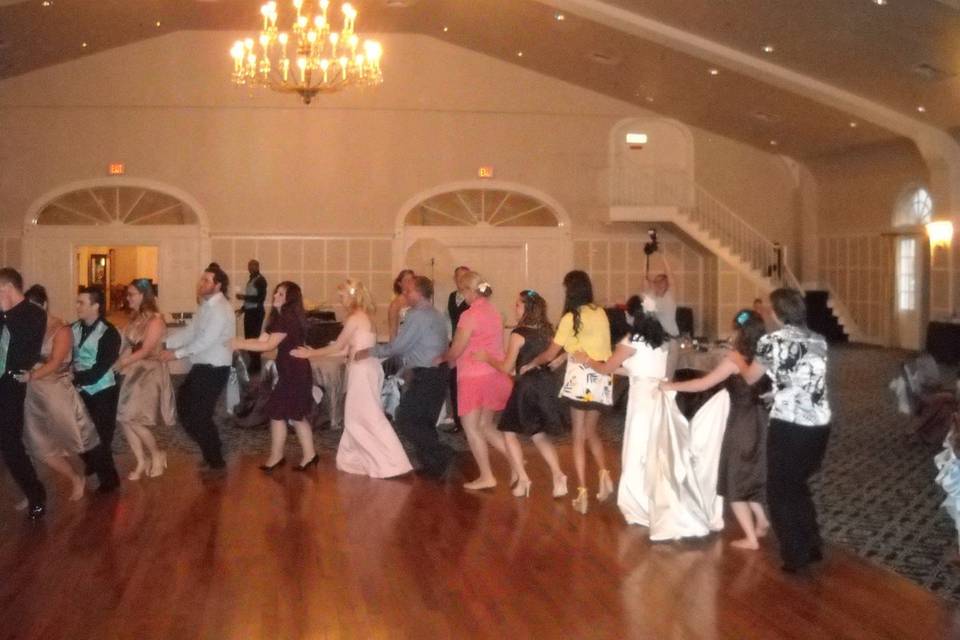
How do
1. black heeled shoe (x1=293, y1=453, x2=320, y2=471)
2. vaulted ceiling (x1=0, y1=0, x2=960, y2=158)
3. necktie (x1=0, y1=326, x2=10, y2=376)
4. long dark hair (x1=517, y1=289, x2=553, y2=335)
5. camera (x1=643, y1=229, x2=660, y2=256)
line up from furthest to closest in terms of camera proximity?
camera (x1=643, y1=229, x2=660, y2=256), vaulted ceiling (x1=0, y1=0, x2=960, y2=158), black heeled shoe (x1=293, y1=453, x2=320, y2=471), long dark hair (x1=517, y1=289, x2=553, y2=335), necktie (x1=0, y1=326, x2=10, y2=376)

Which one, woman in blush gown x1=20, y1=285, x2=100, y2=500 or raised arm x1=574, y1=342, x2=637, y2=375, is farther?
woman in blush gown x1=20, y1=285, x2=100, y2=500

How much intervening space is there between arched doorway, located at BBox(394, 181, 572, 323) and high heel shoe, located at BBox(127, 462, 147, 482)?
11592 mm

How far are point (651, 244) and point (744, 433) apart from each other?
14201 mm

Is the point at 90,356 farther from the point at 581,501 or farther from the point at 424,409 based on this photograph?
the point at 581,501

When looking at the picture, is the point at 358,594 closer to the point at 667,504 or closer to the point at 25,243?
the point at 667,504

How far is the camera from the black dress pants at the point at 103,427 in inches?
297

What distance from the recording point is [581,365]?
7207mm

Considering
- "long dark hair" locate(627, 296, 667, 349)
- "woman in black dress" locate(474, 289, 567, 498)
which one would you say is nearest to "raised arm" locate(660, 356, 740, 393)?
"long dark hair" locate(627, 296, 667, 349)

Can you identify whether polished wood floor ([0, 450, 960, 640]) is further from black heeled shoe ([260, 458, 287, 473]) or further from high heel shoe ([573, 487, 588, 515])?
black heeled shoe ([260, 458, 287, 473])

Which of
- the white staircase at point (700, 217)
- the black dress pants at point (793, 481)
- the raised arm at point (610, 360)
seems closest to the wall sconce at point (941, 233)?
the white staircase at point (700, 217)

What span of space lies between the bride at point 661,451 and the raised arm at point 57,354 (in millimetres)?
3151

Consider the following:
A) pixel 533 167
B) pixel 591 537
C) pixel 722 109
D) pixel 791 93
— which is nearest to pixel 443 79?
Answer: pixel 533 167

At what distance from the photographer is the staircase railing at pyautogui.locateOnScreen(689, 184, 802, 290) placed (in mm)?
20422

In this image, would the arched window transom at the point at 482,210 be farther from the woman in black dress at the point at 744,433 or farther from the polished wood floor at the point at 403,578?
the woman in black dress at the point at 744,433
